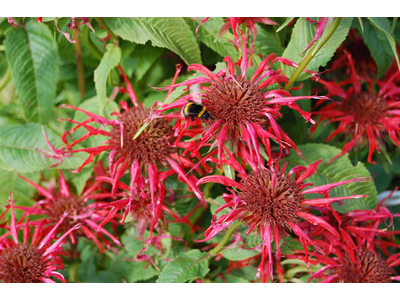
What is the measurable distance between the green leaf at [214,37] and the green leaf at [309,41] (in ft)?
0.30

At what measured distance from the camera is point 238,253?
0.52 m

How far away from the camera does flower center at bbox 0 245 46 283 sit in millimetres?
501

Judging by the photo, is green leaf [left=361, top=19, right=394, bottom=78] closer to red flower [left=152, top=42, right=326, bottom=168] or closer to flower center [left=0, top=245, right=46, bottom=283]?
red flower [left=152, top=42, right=326, bottom=168]

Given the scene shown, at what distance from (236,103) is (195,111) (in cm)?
5

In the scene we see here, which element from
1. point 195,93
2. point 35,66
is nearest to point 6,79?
point 35,66

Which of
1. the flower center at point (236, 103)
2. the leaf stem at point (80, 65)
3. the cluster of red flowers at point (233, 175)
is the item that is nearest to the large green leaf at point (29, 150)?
the cluster of red flowers at point (233, 175)

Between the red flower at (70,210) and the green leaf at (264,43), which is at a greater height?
the green leaf at (264,43)

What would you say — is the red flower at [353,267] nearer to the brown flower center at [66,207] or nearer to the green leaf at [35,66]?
the brown flower center at [66,207]

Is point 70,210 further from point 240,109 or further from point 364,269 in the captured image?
point 364,269

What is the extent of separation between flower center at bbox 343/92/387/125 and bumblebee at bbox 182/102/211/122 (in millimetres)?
306

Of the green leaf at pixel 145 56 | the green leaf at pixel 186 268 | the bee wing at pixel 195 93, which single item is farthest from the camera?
the green leaf at pixel 145 56

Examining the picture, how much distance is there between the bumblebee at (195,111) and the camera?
16.1 inches
